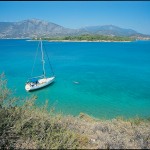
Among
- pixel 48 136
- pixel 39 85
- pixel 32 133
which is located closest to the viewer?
pixel 48 136

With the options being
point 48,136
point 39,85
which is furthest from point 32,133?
point 39,85

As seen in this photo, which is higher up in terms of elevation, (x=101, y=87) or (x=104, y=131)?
(x=104, y=131)

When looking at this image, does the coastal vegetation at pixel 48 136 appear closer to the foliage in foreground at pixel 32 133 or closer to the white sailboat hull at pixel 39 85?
the foliage in foreground at pixel 32 133

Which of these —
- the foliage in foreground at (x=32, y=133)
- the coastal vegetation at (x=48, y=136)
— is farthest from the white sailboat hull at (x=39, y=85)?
the foliage in foreground at (x=32, y=133)

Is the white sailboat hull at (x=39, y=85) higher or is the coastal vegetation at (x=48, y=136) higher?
the coastal vegetation at (x=48, y=136)

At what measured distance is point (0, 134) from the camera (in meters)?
8.16

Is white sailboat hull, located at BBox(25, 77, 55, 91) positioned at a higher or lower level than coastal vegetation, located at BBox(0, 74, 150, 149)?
lower

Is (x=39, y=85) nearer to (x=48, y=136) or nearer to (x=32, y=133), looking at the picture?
(x=32, y=133)

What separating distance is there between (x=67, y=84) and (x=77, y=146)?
3029cm

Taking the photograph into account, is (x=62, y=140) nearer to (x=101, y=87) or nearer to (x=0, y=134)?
(x=0, y=134)

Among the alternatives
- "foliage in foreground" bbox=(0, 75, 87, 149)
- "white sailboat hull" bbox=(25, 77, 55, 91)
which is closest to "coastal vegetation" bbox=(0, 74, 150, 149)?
"foliage in foreground" bbox=(0, 75, 87, 149)

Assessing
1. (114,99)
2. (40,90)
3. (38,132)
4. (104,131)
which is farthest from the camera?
(40,90)

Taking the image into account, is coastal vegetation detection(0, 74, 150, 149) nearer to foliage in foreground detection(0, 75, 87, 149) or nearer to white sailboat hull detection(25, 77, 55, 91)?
foliage in foreground detection(0, 75, 87, 149)

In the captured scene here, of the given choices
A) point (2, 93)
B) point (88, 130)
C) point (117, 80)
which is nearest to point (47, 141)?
point (88, 130)
